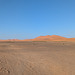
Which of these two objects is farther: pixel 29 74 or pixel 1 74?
pixel 29 74

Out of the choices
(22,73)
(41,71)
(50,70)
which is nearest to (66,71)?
(50,70)

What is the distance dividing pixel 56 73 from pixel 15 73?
2.24 m

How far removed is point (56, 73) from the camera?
5934 mm

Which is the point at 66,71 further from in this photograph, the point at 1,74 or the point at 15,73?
the point at 1,74

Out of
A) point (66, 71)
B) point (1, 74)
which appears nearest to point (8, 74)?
point (1, 74)

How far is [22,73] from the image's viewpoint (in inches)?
224

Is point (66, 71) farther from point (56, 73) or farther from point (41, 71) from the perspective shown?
point (41, 71)

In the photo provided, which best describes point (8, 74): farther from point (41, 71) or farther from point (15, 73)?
point (41, 71)

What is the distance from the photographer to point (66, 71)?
6223 millimetres

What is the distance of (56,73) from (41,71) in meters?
0.85

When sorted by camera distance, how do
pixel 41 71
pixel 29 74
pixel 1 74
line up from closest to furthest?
pixel 1 74, pixel 29 74, pixel 41 71

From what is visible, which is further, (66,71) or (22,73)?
(66,71)

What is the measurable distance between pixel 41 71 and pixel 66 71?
1469 mm

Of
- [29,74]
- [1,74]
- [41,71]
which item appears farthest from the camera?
[41,71]
